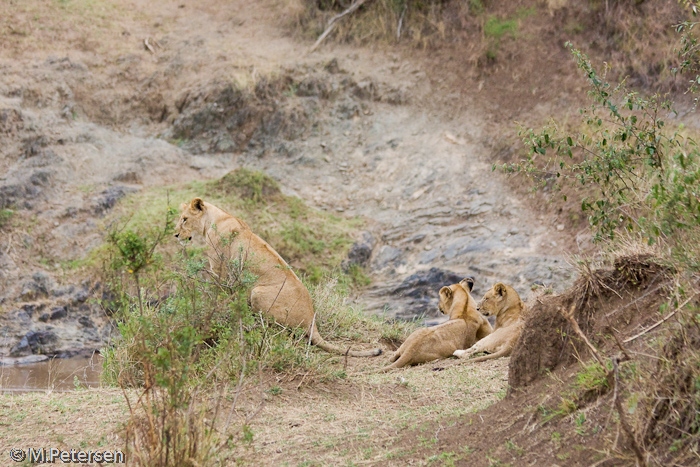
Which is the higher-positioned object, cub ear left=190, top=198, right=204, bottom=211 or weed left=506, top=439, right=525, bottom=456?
weed left=506, top=439, right=525, bottom=456

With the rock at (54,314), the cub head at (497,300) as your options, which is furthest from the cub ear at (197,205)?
the rock at (54,314)

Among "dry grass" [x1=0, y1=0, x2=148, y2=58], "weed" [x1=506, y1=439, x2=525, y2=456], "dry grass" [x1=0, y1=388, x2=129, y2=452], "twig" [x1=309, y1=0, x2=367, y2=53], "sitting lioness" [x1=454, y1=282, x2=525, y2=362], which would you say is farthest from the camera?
"twig" [x1=309, y1=0, x2=367, y2=53]

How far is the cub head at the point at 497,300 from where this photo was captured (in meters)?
9.16

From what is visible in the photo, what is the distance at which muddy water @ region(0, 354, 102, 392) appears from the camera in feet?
29.5

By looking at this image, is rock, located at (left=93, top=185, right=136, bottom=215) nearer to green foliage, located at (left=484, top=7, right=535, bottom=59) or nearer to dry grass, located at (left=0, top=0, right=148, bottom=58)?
dry grass, located at (left=0, top=0, right=148, bottom=58)

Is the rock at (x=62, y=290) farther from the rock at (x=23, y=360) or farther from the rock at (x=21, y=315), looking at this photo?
the rock at (x=23, y=360)

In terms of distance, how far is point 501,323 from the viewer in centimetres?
910

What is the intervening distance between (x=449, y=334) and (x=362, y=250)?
→ 261 inches

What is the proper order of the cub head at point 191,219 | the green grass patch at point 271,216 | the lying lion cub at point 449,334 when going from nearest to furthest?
the lying lion cub at point 449,334, the cub head at point 191,219, the green grass patch at point 271,216

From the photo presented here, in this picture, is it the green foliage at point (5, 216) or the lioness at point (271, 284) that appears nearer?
the lioness at point (271, 284)

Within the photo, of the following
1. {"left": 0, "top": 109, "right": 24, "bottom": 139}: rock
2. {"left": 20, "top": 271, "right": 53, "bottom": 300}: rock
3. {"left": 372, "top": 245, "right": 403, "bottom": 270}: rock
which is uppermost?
{"left": 0, "top": 109, "right": 24, "bottom": 139}: rock

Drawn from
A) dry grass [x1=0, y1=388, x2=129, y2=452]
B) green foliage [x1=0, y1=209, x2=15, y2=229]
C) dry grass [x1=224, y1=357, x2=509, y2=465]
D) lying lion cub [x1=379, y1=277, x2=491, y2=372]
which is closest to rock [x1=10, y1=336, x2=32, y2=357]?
green foliage [x1=0, y1=209, x2=15, y2=229]

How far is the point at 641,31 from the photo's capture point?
54.7 feet

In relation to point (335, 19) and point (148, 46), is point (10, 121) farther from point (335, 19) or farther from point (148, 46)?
point (335, 19)
